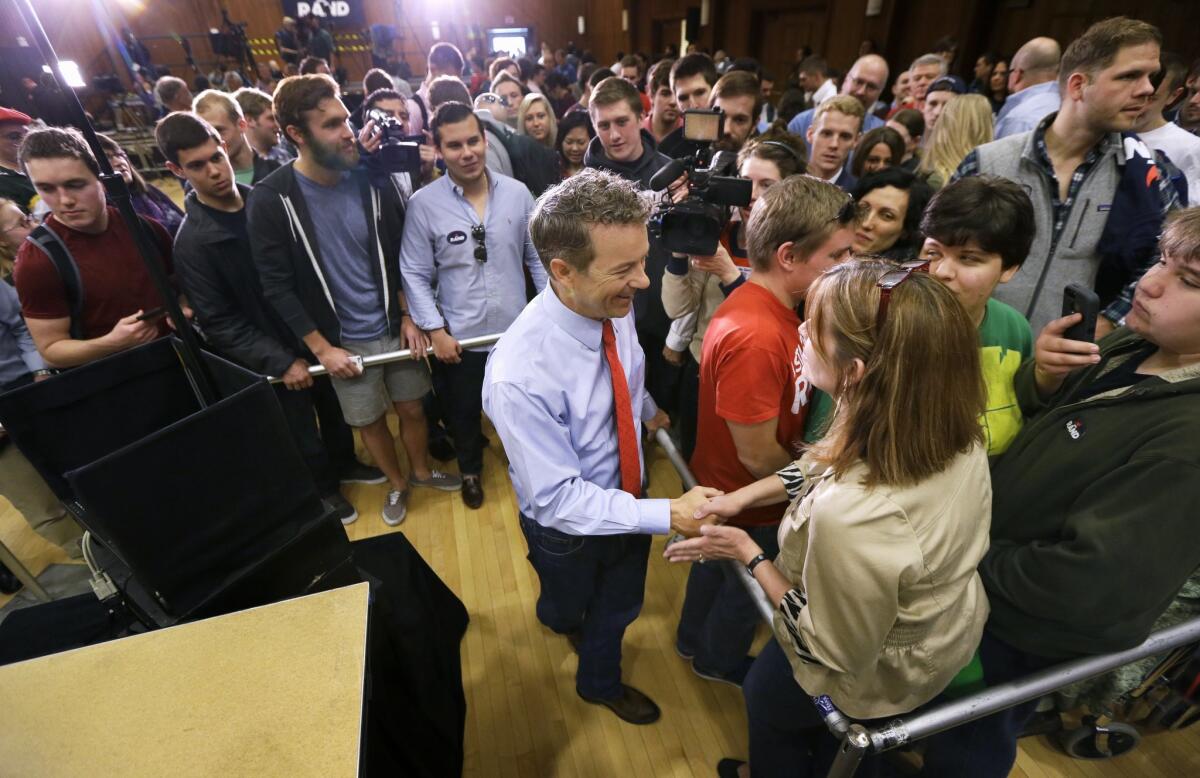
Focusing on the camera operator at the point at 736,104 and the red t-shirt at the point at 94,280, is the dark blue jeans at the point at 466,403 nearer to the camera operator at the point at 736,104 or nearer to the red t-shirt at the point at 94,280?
the red t-shirt at the point at 94,280

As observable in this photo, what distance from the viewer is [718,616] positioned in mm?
1770

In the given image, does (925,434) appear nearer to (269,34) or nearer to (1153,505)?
(1153,505)

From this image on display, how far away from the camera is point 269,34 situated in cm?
1345

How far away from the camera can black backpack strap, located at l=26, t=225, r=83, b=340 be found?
1.93m

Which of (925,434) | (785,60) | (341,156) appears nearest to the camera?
(925,434)

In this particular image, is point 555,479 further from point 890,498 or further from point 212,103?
point 212,103

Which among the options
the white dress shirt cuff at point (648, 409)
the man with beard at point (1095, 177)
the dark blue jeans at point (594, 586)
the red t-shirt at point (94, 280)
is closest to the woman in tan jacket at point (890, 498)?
the dark blue jeans at point (594, 586)

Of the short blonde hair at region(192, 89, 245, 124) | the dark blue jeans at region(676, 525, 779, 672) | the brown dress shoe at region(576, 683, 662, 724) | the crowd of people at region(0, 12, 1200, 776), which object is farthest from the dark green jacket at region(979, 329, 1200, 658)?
the short blonde hair at region(192, 89, 245, 124)

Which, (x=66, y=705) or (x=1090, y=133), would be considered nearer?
(x=66, y=705)

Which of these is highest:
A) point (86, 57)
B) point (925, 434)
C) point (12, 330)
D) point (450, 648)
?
point (86, 57)

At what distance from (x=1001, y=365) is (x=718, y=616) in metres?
1.10

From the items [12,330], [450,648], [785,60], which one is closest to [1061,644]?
[450,648]

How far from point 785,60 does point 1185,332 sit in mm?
10023

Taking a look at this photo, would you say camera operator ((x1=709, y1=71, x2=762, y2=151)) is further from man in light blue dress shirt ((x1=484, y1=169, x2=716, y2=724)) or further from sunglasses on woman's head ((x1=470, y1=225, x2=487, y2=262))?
man in light blue dress shirt ((x1=484, y1=169, x2=716, y2=724))
